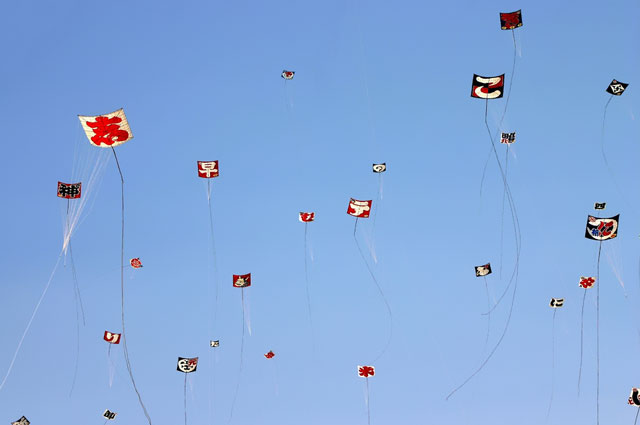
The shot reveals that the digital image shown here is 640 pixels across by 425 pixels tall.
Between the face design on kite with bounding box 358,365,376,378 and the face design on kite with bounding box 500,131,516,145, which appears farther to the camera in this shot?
the face design on kite with bounding box 358,365,376,378

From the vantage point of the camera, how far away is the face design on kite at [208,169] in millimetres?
28947

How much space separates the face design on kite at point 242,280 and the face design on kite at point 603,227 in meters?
16.8

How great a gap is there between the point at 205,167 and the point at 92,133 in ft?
23.5

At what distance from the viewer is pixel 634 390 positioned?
27375 mm

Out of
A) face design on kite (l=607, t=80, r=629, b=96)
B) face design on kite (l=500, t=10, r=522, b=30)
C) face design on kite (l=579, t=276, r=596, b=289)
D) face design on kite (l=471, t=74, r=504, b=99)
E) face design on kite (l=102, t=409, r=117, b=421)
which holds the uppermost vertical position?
face design on kite (l=500, t=10, r=522, b=30)

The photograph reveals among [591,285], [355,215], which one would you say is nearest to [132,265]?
[355,215]

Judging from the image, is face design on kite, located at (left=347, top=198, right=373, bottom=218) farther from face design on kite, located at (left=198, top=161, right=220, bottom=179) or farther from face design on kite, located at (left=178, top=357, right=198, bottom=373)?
face design on kite, located at (left=178, top=357, right=198, bottom=373)

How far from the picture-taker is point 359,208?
1196 inches

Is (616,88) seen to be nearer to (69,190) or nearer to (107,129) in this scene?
(107,129)

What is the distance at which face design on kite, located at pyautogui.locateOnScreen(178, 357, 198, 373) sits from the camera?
33000 mm

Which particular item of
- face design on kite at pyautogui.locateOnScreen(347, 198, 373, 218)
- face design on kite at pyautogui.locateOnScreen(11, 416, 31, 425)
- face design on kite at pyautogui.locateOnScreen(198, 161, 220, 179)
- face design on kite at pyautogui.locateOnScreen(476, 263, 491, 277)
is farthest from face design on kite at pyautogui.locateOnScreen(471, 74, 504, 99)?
face design on kite at pyautogui.locateOnScreen(11, 416, 31, 425)

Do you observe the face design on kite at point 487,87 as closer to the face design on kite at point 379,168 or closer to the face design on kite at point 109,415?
the face design on kite at point 379,168

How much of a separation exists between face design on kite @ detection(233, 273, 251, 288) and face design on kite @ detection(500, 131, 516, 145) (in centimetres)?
1447

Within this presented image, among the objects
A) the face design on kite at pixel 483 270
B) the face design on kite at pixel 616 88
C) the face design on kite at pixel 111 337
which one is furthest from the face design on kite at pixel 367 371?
the face design on kite at pixel 616 88
